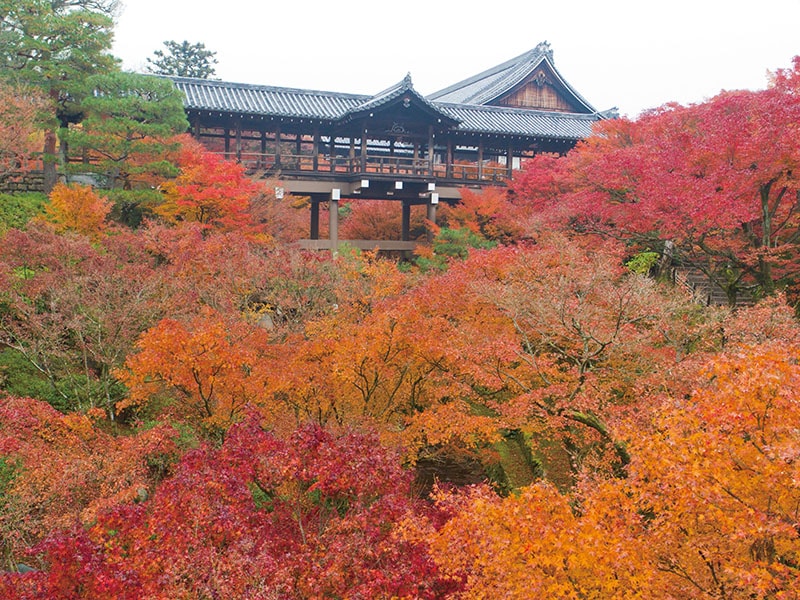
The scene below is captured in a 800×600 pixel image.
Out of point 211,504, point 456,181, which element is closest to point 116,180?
point 456,181

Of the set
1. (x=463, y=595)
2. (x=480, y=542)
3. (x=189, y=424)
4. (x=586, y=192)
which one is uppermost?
(x=586, y=192)

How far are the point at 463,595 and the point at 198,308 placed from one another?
11237mm

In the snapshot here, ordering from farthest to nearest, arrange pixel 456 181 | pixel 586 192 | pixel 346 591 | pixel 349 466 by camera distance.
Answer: pixel 456 181, pixel 586 192, pixel 349 466, pixel 346 591

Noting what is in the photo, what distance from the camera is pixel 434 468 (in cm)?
1611

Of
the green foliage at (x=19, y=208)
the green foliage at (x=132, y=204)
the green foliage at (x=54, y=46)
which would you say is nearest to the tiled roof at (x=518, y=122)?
the green foliage at (x=132, y=204)

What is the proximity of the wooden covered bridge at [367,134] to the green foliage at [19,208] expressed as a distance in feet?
23.0

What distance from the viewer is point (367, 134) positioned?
27.9 meters

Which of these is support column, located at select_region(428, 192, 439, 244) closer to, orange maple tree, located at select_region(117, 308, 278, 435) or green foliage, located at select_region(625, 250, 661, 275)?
green foliage, located at select_region(625, 250, 661, 275)

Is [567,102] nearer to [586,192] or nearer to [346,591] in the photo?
[586,192]

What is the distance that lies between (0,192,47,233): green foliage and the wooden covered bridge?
23.0 ft

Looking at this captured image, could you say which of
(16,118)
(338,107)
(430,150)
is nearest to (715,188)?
(430,150)

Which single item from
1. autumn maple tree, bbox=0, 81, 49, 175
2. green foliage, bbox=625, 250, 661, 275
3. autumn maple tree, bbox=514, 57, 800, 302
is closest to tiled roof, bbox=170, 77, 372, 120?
autumn maple tree, bbox=0, 81, 49, 175

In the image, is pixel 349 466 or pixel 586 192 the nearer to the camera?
pixel 349 466

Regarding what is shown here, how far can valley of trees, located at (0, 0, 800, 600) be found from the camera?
6379 mm
